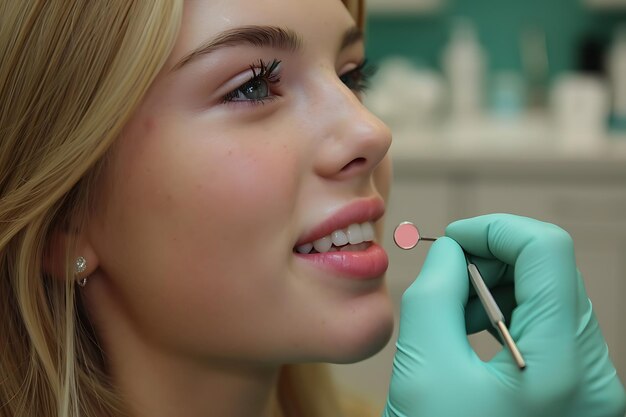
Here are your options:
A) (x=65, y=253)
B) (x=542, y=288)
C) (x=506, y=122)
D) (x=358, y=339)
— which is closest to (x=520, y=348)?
(x=542, y=288)

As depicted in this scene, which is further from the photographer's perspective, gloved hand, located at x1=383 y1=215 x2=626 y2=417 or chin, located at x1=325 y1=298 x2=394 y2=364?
chin, located at x1=325 y1=298 x2=394 y2=364

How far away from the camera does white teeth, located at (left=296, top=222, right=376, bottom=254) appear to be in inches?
34.6

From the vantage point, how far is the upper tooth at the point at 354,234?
2.92 ft

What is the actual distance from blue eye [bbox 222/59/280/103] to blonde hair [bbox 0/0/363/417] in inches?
3.6

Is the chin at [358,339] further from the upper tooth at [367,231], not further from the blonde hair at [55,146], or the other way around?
the blonde hair at [55,146]

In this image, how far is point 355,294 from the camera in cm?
89

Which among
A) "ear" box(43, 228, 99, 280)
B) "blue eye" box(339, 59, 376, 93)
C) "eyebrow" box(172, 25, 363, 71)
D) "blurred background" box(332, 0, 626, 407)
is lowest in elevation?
"blurred background" box(332, 0, 626, 407)

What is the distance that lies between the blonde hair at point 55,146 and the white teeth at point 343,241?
25 cm

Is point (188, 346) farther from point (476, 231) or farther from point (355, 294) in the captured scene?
point (476, 231)

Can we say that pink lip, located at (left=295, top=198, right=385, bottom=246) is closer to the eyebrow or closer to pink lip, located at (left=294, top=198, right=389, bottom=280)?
pink lip, located at (left=294, top=198, right=389, bottom=280)

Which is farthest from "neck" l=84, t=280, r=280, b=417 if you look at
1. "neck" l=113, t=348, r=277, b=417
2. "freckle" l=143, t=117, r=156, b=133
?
"freckle" l=143, t=117, r=156, b=133

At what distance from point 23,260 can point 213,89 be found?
285mm

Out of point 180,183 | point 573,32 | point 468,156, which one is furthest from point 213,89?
point 573,32

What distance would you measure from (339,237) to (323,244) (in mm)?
20
